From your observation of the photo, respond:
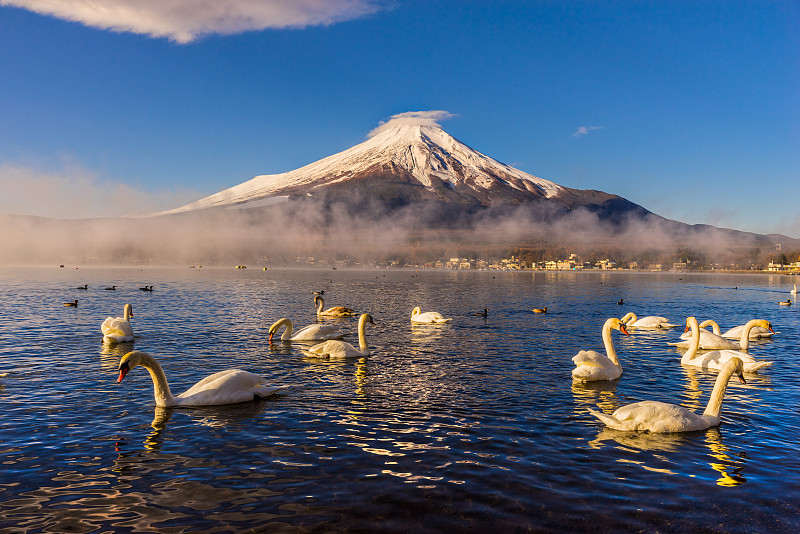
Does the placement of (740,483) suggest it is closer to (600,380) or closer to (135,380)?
(600,380)

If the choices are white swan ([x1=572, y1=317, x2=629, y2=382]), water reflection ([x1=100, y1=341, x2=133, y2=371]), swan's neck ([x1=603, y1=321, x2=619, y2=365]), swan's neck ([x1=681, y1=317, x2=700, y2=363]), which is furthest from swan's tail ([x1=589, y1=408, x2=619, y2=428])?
water reflection ([x1=100, y1=341, x2=133, y2=371])

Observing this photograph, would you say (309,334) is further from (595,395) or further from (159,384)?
(595,395)

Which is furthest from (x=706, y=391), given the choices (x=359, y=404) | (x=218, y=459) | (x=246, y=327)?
(x=246, y=327)

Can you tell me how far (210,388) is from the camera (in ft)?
47.8

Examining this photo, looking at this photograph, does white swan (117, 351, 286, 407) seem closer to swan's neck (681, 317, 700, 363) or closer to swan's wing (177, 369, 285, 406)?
swan's wing (177, 369, 285, 406)

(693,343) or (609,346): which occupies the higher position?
(609,346)

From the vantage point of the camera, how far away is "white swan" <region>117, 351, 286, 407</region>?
45.4ft

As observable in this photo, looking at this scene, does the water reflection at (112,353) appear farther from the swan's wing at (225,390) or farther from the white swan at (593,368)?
the white swan at (593,368)

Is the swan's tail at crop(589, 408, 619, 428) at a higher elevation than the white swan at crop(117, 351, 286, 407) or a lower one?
lower

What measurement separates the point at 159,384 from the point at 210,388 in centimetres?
135

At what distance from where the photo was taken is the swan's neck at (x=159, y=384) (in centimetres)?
1387

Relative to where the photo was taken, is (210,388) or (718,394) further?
(210,388)

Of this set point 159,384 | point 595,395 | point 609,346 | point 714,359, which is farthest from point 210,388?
point 714,359

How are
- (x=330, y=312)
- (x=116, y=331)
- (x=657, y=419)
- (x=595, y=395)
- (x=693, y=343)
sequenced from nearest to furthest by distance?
(x=657, y=419), (x=595, y=395), (x=693, y=343), (x=116, y=331), (x=330, y=312)
